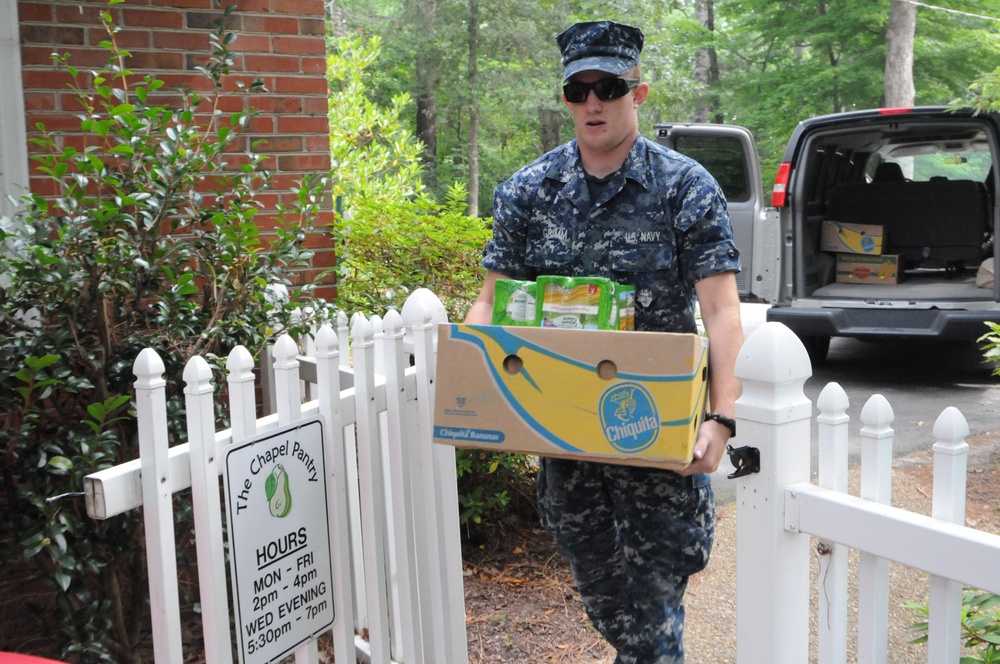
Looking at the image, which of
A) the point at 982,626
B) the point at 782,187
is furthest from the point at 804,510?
the point at 782,187

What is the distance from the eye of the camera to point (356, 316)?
2.84 meters

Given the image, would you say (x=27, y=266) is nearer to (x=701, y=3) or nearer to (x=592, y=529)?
(x=592, y=529)

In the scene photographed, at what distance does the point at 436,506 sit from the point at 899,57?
1622 cm

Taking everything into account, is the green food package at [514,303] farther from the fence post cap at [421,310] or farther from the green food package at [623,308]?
the fence post cap at [421,310]

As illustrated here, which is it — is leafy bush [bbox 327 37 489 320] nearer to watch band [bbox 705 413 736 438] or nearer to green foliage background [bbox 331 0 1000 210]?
watch band [bbox 705 413 736 438]

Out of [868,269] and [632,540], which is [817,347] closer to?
[868,269]

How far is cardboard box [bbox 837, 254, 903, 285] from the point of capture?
903cm

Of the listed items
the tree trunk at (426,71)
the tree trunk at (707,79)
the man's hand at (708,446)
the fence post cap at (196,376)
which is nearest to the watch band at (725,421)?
the man's hand at (708,446)

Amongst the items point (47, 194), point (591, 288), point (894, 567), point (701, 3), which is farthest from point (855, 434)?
point (701, 3)

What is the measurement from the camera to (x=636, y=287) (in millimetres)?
2461

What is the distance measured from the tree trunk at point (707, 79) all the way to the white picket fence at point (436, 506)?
2274 centimetres

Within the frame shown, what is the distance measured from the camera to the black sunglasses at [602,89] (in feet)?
7.65

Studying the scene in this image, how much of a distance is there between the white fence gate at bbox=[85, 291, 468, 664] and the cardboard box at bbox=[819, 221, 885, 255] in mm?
6775

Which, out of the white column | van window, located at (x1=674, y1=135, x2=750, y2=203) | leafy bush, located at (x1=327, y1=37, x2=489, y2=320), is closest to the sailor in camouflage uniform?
the white column
